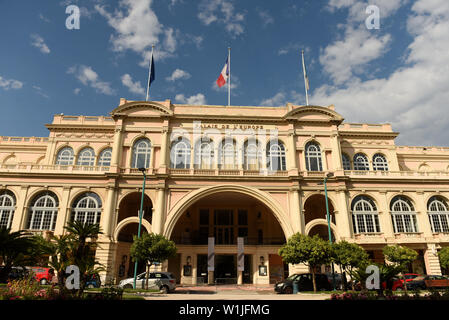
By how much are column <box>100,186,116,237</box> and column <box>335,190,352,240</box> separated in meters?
24.1

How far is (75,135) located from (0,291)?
29441 millimetres

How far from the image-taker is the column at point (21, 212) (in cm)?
2988

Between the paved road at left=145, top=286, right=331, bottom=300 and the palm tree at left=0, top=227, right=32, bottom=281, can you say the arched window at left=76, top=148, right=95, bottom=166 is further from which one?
the paved road at left=145, top=286, right=331, bottom=300

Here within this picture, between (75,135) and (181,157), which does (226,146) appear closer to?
(181,157)

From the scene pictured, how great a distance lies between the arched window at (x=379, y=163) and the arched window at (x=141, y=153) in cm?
2867

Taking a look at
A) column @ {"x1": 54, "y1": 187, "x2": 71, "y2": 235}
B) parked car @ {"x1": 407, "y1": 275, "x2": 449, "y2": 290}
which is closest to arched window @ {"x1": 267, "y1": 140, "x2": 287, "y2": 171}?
parked car @ {"x1": 407, "y1": 275, "x2": 449, "y2": 290}

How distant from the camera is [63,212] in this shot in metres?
30.4

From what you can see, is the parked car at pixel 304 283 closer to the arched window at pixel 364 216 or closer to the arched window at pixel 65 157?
the arched window at pixel 364 216

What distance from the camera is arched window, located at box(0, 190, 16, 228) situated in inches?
1199

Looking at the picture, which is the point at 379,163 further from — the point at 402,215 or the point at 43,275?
the point at 43,275

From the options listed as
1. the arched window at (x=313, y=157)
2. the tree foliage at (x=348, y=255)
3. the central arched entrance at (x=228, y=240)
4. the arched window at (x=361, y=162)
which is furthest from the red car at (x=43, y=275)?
the arched window at (x=361, y=162)

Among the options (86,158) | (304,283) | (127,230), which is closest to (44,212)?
(86,158)
